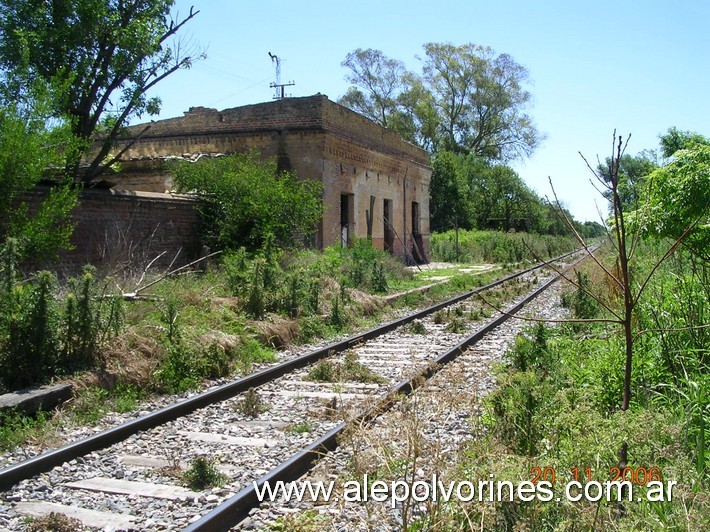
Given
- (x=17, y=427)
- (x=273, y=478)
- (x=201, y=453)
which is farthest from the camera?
(x=17, y=427)

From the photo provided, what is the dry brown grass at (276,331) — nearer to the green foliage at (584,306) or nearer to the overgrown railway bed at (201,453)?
the overgrown railway bed at (201,453)

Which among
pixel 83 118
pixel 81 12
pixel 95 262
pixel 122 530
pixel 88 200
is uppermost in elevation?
pixel 81 12

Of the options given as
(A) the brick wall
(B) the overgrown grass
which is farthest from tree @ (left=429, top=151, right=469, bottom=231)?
(B) the overgrown grass

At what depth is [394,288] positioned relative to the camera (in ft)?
61.5

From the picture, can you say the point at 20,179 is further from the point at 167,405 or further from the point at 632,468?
the point at 632,468

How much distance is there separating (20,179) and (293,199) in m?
7.51

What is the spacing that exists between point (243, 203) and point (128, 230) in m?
3.27

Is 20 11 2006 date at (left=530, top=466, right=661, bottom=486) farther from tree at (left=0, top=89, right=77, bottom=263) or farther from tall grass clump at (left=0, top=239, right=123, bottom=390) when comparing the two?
tree at (left=0, top=89, right=77, bottom=263)

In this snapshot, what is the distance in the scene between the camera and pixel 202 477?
4.79m

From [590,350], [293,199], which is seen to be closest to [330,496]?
[590,350]

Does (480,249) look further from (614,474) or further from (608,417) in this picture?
(614,474)

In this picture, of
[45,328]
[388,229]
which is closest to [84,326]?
[45,328]

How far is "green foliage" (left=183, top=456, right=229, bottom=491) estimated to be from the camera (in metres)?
4.79

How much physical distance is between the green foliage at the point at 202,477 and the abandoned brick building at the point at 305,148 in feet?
55.3
